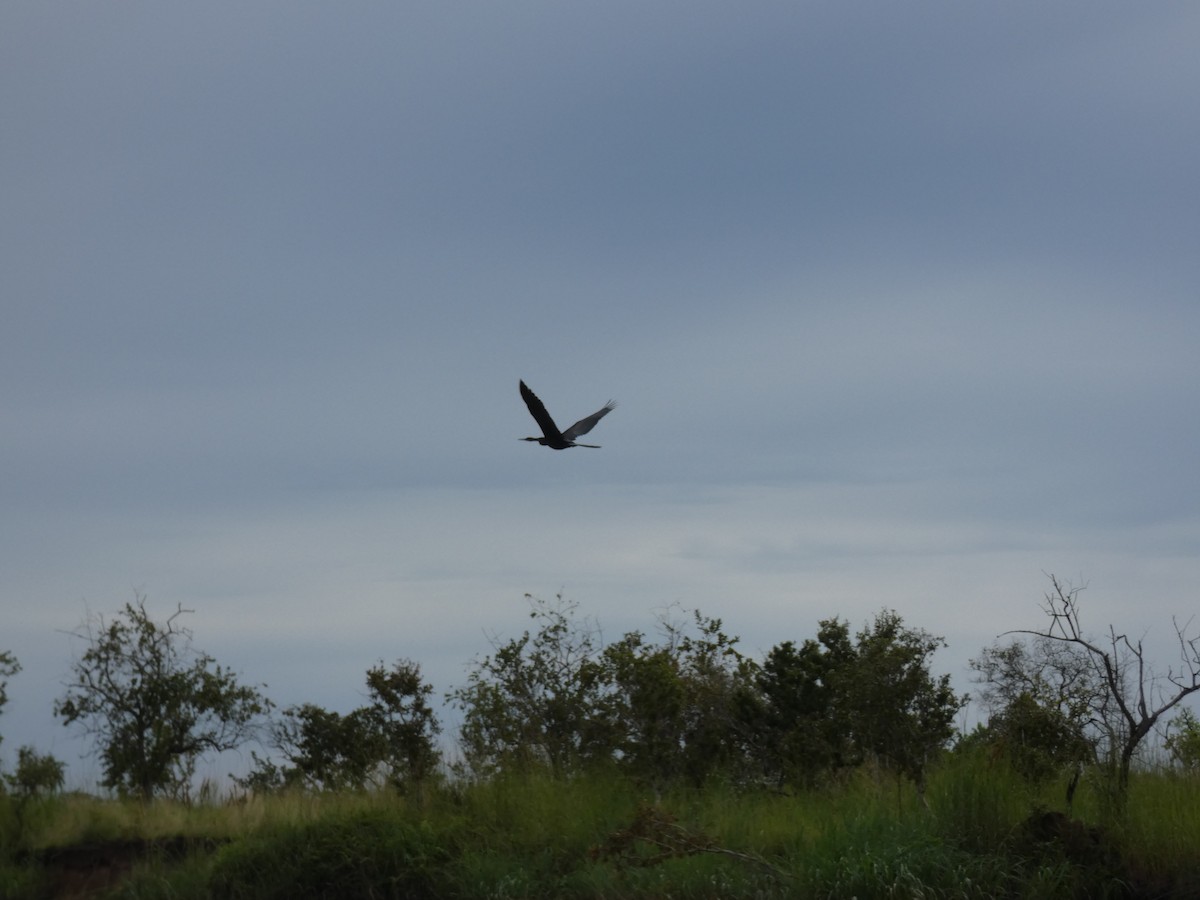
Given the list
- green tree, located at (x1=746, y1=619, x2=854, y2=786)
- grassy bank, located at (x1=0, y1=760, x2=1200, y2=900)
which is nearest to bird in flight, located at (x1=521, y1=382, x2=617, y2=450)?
grassy bank, located at (x1=0, y1=760, x2=1200, y2=900)

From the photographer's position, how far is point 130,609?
2286 cm

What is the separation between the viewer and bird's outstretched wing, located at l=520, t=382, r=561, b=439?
13.1 metres

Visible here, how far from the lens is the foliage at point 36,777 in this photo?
19595 mm

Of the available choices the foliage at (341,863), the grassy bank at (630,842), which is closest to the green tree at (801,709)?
the grassy bank at (630,842)

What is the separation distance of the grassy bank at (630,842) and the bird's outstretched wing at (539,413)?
407cm

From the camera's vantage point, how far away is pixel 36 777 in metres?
20.2

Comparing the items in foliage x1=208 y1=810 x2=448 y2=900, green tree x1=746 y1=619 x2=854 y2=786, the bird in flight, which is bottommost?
foliage x1=208 y1=810 x2=448 y2=900

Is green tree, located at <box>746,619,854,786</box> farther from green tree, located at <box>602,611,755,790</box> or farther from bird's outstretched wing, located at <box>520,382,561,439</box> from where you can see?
bird's outstretched wing, located at <box>520,382,561,439</box>

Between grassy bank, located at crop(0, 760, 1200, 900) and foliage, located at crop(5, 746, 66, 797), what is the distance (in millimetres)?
948

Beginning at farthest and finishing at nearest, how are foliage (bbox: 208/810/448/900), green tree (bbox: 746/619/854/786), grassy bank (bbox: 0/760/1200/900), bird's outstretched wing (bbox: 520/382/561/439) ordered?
green tree (bbox: 746/619/854/786) → foliage (bbox: 208/810/448/900) → bird's outstretched wing (bbox: 520/382/561/439) → grassy bank (bbox: 0/760/1200/900)

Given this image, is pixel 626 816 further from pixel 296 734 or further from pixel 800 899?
pixel 296 734

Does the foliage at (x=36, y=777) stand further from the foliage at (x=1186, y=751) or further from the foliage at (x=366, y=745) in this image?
the foliage at (x=1186, y=751)

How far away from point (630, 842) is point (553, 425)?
435 cm

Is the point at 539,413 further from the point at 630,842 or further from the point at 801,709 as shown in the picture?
the point at 801,709
